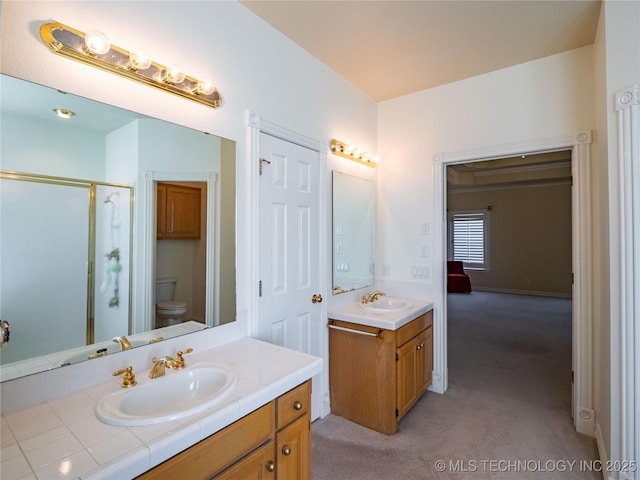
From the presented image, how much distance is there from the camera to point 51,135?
120cm

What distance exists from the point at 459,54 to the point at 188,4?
6.35 feet

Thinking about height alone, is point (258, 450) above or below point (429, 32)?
below

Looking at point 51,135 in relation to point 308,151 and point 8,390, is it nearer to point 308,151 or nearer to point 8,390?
point 8,390

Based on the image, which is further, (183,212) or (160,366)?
(183,212)

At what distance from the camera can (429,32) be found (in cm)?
218

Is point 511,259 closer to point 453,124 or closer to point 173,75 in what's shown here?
point 453,124

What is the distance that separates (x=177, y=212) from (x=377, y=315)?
158 cm

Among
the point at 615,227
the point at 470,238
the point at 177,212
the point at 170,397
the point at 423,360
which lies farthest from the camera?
the point at 470,238

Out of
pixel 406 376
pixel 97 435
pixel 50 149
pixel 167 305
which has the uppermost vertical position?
pixel 50 149

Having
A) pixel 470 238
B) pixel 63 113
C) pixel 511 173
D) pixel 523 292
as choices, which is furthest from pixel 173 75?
pixel 523 292

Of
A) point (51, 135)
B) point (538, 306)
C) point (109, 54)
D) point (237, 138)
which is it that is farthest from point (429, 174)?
point (538, 306)

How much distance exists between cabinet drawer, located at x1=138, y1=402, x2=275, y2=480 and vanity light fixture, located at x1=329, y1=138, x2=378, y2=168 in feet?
6.72

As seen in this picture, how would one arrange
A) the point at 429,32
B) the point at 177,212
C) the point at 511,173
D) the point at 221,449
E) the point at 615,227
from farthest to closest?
the point at 511,173, the point at 429,32, the point at 615,227, the point at 177,212, the point at 221,449

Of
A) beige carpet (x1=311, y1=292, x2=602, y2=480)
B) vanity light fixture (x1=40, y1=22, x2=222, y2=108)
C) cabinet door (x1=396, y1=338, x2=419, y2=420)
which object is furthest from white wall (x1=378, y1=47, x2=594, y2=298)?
vanity light fixture (x1=40, y1=22, x2=222, y2=108)
